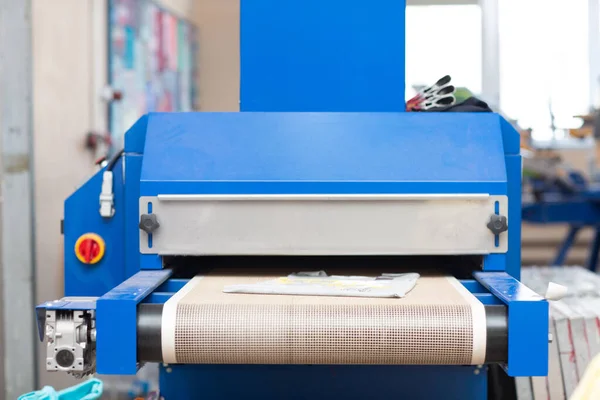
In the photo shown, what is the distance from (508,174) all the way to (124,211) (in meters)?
0.91

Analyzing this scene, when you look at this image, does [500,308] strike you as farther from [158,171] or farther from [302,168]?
[158,171]

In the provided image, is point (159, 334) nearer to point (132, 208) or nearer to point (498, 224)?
point (132, 208)

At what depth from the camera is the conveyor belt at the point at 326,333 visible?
1.01m

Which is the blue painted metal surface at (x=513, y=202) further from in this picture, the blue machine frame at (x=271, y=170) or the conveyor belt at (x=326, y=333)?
the conveyor belt at (x=326, y=333)

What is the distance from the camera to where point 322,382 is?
54.6 inches

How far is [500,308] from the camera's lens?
1.03 metres

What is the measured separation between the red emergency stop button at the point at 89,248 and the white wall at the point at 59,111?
101 centimetres

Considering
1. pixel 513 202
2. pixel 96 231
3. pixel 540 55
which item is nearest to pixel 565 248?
pixel 540 55

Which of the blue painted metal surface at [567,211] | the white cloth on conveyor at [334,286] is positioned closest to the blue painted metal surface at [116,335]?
the white cloth on conveyor at [334,286]

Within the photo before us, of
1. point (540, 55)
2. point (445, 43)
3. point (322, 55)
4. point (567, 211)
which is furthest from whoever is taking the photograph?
point (540, 55)

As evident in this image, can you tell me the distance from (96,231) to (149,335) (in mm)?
529

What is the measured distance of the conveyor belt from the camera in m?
1.01

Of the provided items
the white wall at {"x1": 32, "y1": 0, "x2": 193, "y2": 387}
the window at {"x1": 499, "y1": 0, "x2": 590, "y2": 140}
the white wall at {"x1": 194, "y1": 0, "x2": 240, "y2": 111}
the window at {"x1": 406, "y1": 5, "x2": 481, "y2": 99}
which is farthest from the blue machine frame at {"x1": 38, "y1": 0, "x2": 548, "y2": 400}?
the window at {"x1": 499, "y1": 0, "x2": 590, "y2": 140}

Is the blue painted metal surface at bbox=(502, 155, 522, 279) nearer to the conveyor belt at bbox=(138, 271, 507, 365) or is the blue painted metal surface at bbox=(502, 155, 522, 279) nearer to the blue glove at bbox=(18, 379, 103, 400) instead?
the conveyor belt at bbox=(138, 271, 507, 365)
